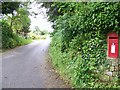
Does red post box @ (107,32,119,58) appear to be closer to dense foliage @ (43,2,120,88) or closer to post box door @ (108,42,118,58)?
post box door @ (108,42,118,58)

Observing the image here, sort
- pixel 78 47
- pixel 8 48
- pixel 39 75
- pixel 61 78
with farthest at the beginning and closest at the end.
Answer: pixel 8 48 → pixel 39 75 → pixel 61 78 → pixel 78 47

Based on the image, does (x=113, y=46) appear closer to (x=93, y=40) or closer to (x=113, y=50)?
(x=113, y=50)

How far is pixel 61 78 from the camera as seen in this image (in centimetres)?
736

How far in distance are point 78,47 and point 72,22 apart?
85cm

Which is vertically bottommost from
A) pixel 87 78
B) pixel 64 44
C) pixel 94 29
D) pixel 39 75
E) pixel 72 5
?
pixel 39 75

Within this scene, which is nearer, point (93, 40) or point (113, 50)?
point (113, 50)

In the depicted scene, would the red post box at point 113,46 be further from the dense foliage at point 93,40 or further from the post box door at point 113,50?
the dense foliage at point 93,40

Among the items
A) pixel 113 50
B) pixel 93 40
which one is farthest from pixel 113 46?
pixel 93 40

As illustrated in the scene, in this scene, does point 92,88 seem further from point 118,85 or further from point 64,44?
point 64,44

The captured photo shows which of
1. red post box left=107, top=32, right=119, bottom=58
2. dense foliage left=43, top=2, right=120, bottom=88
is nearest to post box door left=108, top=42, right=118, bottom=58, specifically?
red post box left=107, top=32, right=119, bottom=58

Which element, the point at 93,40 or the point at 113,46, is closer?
the point at 113,46

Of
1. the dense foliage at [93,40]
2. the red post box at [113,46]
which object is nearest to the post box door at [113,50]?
the red post box at [113,46]

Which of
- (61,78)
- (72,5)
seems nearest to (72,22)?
(72,5)

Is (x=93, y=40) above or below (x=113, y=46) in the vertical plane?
above
